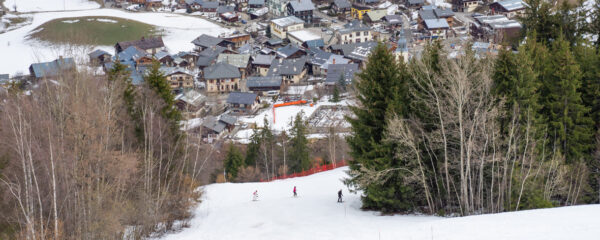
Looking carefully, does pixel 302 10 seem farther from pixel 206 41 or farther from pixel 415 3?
pixel 415 3

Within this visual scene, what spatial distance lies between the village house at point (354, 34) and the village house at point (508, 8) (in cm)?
1431

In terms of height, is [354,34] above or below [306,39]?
above

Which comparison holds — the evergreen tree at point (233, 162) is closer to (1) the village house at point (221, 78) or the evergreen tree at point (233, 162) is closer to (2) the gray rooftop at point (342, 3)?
(1) the village house at point (221, 78)

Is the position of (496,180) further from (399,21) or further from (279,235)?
(399,21)

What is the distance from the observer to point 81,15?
215 feet

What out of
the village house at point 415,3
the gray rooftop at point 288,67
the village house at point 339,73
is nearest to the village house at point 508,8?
the village house at point 415,3

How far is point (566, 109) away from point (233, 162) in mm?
16029

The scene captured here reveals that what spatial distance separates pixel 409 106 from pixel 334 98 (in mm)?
22764

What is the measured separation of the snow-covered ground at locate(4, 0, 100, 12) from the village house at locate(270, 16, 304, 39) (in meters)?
30.7

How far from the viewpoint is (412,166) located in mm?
14312

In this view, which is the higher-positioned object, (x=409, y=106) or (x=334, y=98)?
(x=409, y=106)

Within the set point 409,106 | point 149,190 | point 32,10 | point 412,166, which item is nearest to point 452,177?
point 412,166

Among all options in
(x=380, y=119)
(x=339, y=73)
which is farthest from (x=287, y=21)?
(x=380, y=119)

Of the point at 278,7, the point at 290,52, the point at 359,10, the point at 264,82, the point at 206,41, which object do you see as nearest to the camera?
the point at 264,82
